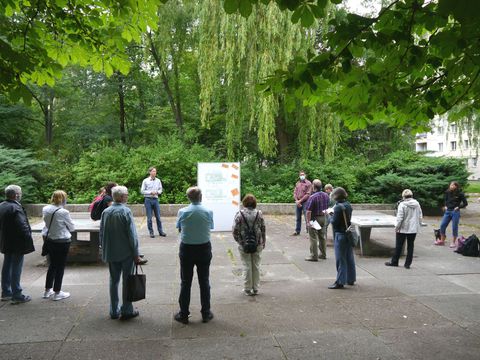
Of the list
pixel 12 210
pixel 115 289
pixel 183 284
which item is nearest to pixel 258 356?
pixel 183 284

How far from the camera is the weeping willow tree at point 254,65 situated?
46.7 ft

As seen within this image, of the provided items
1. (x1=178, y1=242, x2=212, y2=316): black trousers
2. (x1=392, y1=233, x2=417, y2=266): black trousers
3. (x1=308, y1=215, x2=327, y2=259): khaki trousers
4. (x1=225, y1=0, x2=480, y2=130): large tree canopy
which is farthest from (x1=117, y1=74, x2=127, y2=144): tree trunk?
(x1=225, y1=0, x2=480, y2=130): large tree canopy

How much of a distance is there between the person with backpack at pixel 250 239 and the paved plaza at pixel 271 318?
253 millimetres

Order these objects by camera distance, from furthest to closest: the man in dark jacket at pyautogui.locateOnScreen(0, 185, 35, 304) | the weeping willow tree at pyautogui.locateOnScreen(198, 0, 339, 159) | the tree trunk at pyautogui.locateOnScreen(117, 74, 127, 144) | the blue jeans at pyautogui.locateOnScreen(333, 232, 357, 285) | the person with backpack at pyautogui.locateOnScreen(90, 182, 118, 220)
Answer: the tree trunk at pyautogui.locateOnScreen(117, 74, 127, 144) < the weeping willow tree at pyautogui.locateOnScreen(198, 0, 339, 159) < the person with backpack at pyautogui.locateOnScreen(90, 182, 118, 220) < the blue jeans at pyautogui.locateOnScreen(333, 232, 357, 285) < the man in dark jacket at pyautogui.locateOnScreen(0, 185, 35, 304)

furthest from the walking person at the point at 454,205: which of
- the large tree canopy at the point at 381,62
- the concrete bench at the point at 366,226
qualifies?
the large tree canopy at the point at 381,62

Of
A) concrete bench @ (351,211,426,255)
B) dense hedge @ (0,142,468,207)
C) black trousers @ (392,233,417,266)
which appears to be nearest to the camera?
black trousers @ (392,233,417,266)

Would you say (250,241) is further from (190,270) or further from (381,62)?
(381,62)

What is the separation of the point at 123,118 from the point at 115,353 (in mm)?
20894

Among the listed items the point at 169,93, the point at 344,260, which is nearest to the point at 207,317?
the point at 344,260

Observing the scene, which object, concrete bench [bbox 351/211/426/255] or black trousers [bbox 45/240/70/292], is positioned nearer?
black trousers [bbox 45/240/70/292]

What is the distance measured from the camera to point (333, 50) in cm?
395

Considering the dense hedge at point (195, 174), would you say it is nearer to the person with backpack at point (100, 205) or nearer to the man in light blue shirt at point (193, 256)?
the person with backpack at point (100, 205)

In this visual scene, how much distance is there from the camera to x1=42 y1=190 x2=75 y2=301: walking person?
5.93 metres

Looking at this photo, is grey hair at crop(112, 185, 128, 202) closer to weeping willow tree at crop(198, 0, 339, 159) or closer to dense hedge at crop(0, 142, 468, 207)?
weeping willow tree at crop(198, 0, 339, 159)
